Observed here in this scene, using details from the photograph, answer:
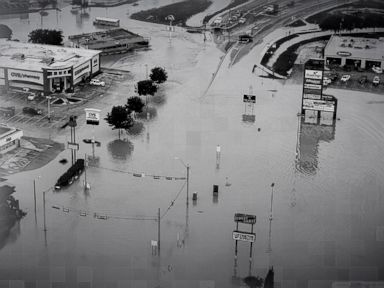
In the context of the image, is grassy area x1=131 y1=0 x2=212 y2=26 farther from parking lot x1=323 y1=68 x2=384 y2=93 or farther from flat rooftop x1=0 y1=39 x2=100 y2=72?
parking lot x1=323 y1=68 x2=384 y2=93

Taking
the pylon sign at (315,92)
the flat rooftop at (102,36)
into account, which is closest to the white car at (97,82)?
the flat rooftop at (102,36)

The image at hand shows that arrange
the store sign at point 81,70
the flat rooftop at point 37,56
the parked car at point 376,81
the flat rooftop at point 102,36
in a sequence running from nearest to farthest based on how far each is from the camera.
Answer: the flat rooftop at point 37,56 < the store sign at point 81,70 < the parked car at point 376,81 < the flat rooftop at point 102,36

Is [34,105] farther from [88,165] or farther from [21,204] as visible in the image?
[21,204]

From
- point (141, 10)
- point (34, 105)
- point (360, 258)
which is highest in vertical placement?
point (141, 10)

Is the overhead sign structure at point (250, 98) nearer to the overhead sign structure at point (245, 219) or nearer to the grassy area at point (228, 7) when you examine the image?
the overhead sign structure at point (245, 219)

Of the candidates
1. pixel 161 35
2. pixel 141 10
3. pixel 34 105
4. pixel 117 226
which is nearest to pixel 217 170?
pixel 117 226

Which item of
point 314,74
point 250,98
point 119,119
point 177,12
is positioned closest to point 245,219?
point 119,119
